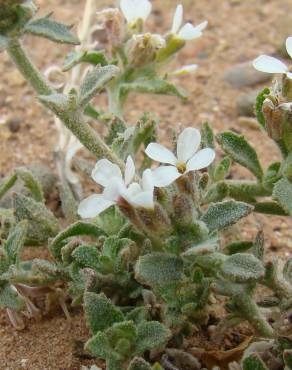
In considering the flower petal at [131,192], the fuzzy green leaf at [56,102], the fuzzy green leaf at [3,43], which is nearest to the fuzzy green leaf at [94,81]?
the fuzzy green leaf at [56,102]

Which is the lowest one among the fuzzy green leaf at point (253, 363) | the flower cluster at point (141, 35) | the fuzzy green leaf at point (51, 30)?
the fuzzy green leaf at point (253, 363)

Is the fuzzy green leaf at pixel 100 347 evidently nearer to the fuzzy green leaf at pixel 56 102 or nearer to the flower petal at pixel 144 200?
the flower petal at pixel 144 200

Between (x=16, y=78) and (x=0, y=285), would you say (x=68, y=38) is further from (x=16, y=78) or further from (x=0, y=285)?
(x=16, y=78)

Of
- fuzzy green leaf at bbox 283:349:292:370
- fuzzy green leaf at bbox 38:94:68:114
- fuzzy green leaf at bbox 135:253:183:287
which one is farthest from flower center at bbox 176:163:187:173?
fuzzy green leaf at bbox 283:349:292:370

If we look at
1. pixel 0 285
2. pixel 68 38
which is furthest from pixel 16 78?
pixel 0 285

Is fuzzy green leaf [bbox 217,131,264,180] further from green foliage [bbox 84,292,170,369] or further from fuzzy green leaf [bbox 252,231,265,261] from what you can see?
green foliage [bbox 84,292,170,369]

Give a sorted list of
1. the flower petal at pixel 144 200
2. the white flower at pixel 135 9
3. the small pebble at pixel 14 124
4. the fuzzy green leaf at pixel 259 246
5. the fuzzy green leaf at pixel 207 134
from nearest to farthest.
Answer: the flower petal at pixel 144 200, the fuzzy green leaf at pixel 259 246, the fuzzy green leaf at pixel 207 134, the white flower at pixel 135 9, the small pebble at pixel 14 124
